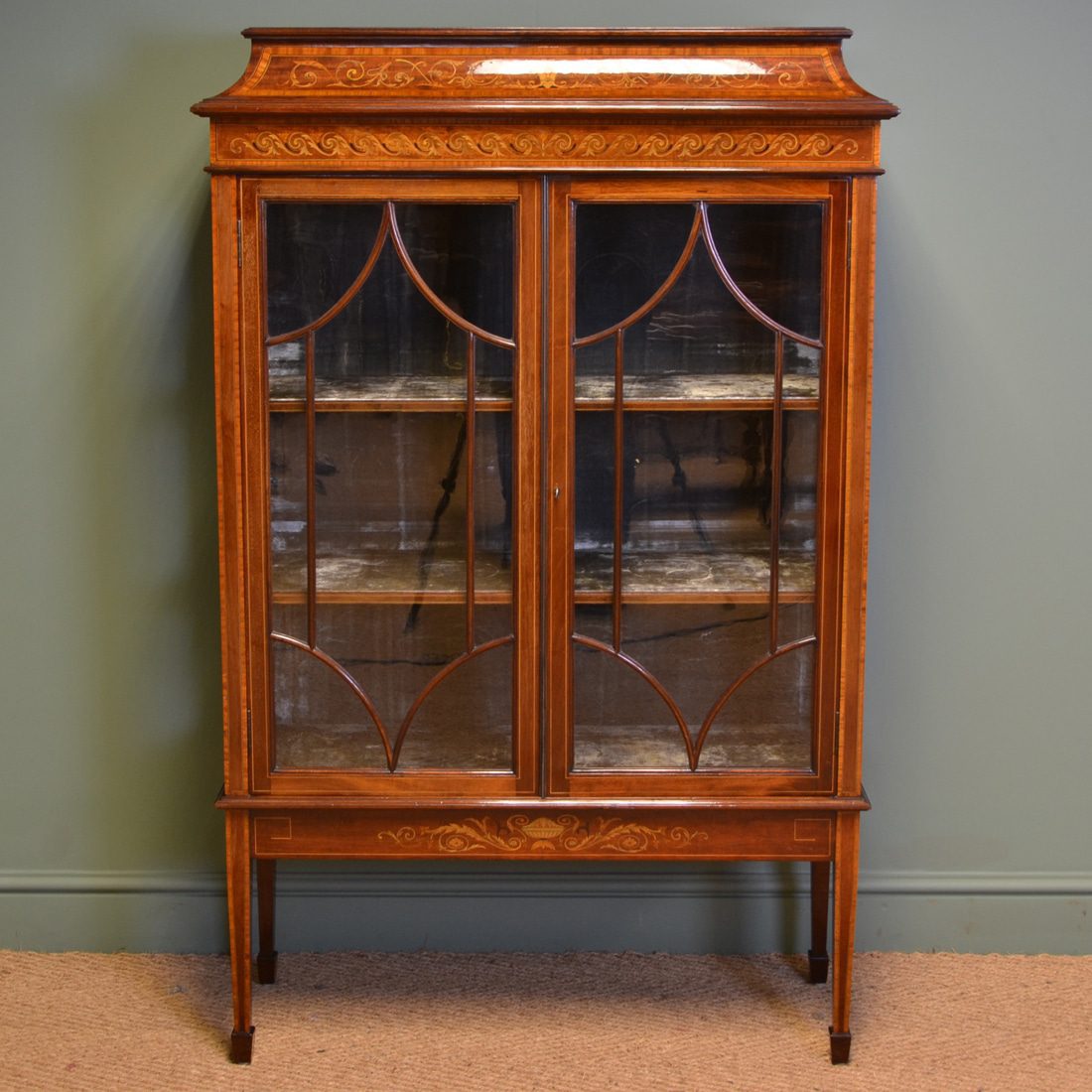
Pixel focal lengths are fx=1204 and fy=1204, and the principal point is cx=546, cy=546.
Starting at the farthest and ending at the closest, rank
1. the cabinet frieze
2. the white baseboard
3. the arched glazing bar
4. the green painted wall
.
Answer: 1. the white baseboard
2. the green painted wall
3. the arched glazing bar
4. the cabinet frieze

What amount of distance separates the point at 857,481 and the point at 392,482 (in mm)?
647

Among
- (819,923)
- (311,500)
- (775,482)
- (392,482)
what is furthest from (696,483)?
(819,923)

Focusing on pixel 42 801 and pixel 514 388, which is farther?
pixel 42 801

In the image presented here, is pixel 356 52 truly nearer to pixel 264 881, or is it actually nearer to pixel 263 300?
pixel 263 300

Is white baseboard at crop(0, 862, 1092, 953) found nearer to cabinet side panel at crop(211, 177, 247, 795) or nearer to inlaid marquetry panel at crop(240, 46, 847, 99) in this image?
cabinet side panel at crop(211, 177, 247, 795)

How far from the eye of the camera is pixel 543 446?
1.66 meters

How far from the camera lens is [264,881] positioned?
2006mm

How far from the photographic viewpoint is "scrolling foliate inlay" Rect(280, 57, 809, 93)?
162 cm

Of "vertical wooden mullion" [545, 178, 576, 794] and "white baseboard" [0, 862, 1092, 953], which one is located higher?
"vertical wooden mullion" [545, 178, 576, 794]

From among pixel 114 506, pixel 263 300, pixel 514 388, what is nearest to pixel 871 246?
pixel 514 388

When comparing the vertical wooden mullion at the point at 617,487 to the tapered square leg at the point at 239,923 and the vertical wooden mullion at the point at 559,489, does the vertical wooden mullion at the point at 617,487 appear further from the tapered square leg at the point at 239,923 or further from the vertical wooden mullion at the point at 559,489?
the tapered square leg at the point at 239,923

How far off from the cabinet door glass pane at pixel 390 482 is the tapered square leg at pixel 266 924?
1.25 feet

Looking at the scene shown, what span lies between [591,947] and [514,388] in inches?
40.7

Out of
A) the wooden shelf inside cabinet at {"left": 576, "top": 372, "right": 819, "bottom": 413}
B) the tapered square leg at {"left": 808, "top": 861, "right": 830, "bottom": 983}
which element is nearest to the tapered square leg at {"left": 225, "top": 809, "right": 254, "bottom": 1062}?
the wooden shelf inside cabinet at {"left": 576, "top": 372, "right": 819, "bottom": 413}
